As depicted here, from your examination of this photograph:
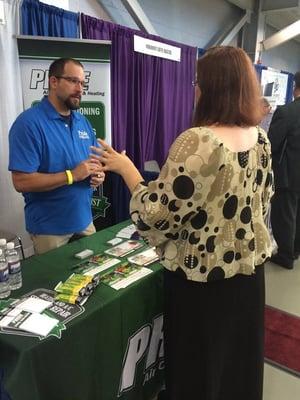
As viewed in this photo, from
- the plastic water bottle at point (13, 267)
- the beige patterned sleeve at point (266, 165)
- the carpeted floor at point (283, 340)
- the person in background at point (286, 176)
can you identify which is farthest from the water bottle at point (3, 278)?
the person in background at point (286, 176)

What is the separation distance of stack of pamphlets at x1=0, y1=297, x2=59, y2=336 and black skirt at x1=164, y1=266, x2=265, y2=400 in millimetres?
404

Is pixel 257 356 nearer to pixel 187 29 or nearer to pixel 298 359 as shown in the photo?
pixel 298 359

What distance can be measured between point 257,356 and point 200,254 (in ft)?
1.71

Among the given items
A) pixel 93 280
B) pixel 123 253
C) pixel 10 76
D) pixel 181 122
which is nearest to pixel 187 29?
pixel 181 122

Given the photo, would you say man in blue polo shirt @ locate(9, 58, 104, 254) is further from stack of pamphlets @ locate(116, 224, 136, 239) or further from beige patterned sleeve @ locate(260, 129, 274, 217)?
beige patterned sleeve @ locate(260, 129, 274, 217)

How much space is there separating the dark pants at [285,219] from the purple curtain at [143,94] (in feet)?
5.13

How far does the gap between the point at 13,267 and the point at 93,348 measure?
0.39 meters

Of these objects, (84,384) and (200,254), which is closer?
(200,254)

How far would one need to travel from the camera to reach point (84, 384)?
116 centimetres

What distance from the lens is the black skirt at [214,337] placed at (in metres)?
1.11

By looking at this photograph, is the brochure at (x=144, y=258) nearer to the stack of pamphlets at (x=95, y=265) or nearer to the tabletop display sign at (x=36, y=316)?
the stack of pamphlets at (x=95, y=265)

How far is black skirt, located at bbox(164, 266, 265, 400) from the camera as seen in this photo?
1112mm

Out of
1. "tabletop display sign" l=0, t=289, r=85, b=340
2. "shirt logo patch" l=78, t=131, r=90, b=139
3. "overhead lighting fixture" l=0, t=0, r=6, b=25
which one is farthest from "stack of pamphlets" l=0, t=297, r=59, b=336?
"overhead lighting fixture" l=0, t=0, r=6, b=25

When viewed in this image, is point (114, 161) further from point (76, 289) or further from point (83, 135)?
point (83, 135)
